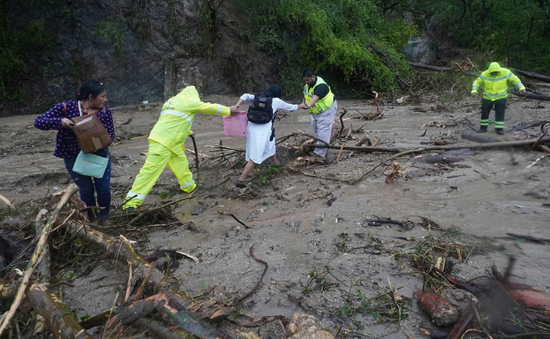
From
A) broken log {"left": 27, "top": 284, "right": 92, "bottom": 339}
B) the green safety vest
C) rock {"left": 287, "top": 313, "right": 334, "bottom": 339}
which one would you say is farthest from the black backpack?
broken log {"left": 27, "top": 284, "right": 92, "bottom": 339}

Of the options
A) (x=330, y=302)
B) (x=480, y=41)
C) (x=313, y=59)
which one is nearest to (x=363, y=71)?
(x=313, y=59)

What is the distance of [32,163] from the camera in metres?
7.84

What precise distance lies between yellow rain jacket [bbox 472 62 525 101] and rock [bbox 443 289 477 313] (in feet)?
21.0

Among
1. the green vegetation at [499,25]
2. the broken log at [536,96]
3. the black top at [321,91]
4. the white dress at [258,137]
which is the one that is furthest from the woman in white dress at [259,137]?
the green vegetation at [499,25]

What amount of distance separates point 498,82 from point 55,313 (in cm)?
877

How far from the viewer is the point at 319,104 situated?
7.57m

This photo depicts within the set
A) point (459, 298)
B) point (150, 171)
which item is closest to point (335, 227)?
point (459, 298)

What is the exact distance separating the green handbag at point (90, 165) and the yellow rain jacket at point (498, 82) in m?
7.33

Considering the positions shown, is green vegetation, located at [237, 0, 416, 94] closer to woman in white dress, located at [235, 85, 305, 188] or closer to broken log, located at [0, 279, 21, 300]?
woman in white dress, located at [235, 85, 305, 188]

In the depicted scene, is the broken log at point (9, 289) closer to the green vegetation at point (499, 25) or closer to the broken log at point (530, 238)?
the broken log at point (530, 238)

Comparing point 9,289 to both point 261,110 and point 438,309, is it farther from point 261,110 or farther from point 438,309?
point 261,110

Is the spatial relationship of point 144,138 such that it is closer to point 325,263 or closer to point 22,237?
point 22,237

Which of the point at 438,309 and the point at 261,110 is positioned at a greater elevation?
the point at 261,110

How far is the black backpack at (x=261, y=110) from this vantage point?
20.3 ft
